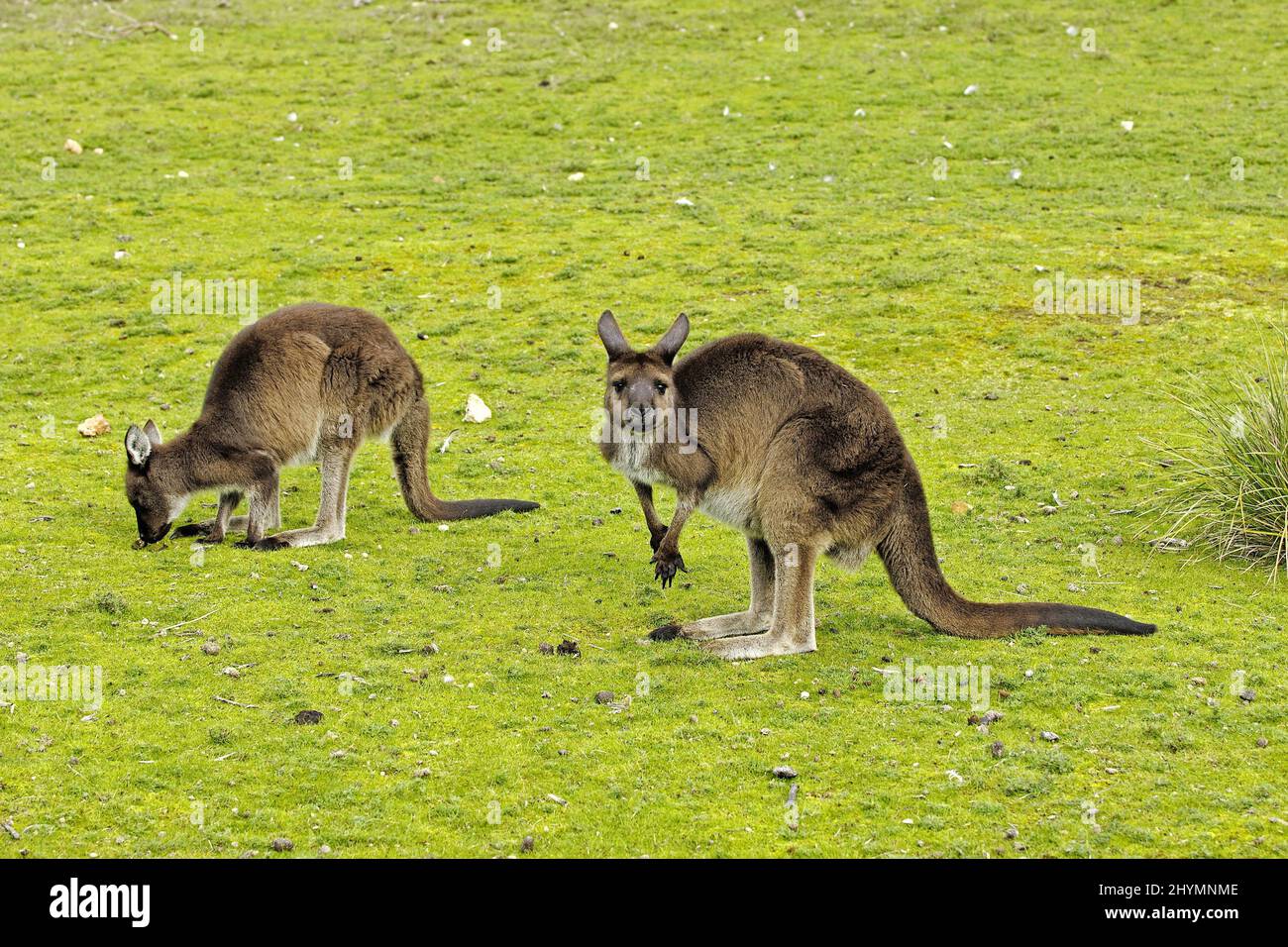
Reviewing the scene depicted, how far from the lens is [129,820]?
5.03 metres

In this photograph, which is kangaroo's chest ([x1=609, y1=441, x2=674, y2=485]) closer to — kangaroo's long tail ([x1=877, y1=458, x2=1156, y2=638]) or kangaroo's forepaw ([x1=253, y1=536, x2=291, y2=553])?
kangaroo's long tail ([x1=877, y1=458, x2=1156, y2=638])

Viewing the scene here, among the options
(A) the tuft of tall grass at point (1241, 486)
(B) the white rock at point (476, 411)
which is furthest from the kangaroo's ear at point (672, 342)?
(B) the white rock at point (476, 411)

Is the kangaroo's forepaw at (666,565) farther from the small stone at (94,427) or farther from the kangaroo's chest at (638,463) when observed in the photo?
the small stone at (94,427)

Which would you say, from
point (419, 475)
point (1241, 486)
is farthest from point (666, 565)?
point (1241, 486)

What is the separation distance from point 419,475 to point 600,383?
314cm

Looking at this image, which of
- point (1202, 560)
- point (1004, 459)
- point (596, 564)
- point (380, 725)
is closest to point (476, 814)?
point (380, 725)

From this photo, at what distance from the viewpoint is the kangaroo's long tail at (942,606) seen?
21.4 ft

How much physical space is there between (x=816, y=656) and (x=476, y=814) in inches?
84.8

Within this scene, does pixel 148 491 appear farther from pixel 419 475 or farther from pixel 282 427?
pixel 419 475

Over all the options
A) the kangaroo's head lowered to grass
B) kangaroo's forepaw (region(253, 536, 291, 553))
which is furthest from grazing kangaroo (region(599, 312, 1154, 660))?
the kangaroo's head lowered to grass

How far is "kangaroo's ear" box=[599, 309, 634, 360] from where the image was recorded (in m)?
6.69

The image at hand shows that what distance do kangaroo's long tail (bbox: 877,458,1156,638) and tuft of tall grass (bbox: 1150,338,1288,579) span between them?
171 cm

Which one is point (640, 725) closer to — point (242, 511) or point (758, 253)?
point (242, 511)

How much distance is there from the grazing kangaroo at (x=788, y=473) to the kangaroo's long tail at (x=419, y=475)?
226cm
